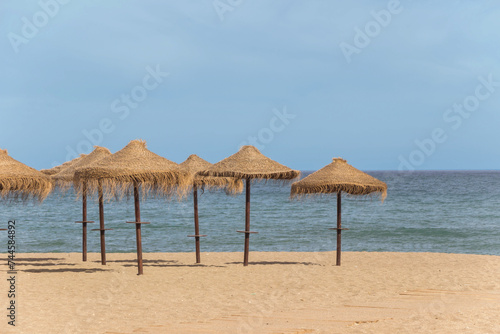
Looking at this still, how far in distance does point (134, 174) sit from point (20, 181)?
11.9ft

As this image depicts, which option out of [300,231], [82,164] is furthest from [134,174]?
[300,231]

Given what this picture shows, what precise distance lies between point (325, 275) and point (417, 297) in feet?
10.4

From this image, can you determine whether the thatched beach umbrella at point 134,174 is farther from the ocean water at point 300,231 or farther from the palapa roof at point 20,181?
the ocean water at point 300,231

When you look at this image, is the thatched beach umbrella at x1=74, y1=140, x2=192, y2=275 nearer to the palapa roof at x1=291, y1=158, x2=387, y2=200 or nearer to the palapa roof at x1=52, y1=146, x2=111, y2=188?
the palapa roof at x1=52, y1=146, x2=111, y2=188

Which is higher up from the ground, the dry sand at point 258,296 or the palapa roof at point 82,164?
the palapa roof at point 82,164

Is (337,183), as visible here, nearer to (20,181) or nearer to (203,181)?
(203,181)

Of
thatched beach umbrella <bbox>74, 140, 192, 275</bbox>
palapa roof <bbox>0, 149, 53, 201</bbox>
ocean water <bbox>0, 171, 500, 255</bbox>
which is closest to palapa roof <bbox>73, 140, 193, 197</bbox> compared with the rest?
thatched beach umbrella <bbox>74, 140, 192, 275</bbox>

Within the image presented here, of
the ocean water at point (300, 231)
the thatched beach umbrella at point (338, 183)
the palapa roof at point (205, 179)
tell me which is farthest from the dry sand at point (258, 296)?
the ocean water at point (300, 231)

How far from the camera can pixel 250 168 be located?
13688 millimetres

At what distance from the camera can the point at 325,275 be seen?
43.3 feet

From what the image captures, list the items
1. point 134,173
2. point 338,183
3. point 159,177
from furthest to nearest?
point 338,183
point 159,177
point 134,173

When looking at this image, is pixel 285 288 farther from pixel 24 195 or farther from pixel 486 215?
pixel 486 215

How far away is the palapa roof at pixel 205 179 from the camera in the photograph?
49.2 ft

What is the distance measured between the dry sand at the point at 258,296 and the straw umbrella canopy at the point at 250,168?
2.30 metres
